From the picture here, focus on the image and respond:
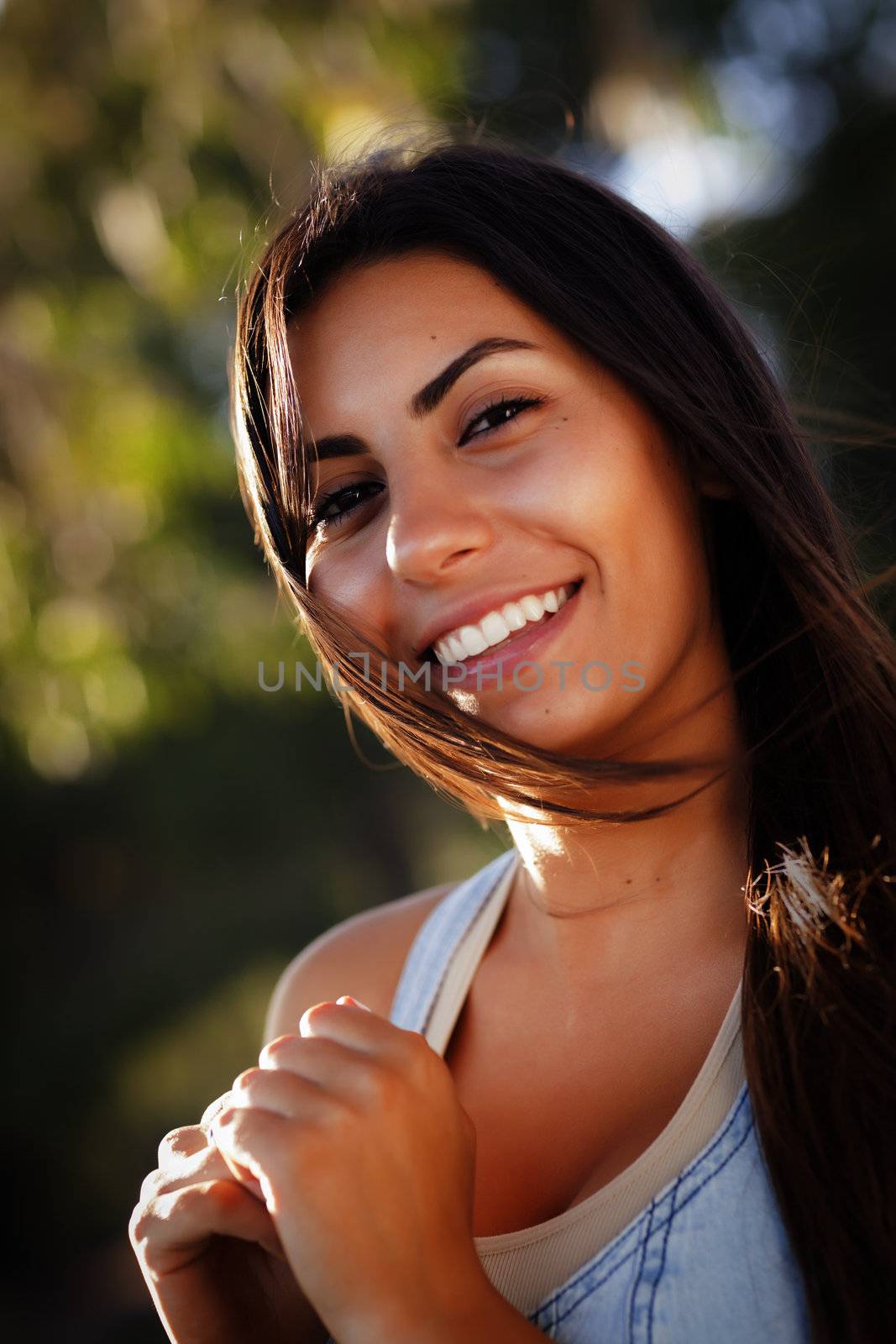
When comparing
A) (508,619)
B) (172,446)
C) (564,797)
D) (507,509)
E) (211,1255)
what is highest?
(172,446)

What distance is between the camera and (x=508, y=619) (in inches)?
→ 51.5

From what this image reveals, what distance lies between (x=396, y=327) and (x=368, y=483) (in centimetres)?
21

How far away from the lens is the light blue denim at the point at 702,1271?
99cm

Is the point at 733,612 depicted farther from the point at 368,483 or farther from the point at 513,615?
the point at 368,483

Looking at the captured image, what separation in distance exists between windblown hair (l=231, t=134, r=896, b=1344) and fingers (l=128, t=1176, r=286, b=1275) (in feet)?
1.63

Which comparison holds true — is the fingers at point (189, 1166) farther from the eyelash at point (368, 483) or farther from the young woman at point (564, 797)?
the eyelash at point (368, 483)

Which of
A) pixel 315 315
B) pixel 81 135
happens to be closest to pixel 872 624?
pixel 315 315

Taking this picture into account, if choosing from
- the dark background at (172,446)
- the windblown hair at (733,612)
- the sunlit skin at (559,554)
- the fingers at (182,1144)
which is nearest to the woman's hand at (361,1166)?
the fingers at (182,1144)

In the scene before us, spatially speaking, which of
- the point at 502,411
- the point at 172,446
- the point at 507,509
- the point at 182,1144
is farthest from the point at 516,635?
the point at 172,446

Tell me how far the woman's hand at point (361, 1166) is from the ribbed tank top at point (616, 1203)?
6.1 inches

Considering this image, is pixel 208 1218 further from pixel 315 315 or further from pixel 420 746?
pixel 315 315

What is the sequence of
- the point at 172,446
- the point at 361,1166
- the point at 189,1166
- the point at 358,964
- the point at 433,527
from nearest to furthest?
the point at 361,1166 → the point at 189,1166 → the point at 433,527 → the point at 358,964 → the point at 172,446

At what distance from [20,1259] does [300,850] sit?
214 cm

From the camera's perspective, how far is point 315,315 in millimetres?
1506
